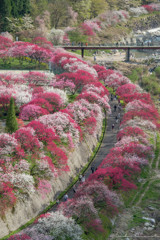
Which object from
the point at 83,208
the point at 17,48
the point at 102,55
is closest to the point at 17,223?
the point at 83,208

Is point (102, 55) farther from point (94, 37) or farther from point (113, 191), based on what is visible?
point (113, 191)

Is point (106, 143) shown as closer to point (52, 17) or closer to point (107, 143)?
point (107, 143)

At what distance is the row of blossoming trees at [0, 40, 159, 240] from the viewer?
36072mm

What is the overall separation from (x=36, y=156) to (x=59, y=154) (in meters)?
3.32

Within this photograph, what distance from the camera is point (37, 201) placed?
42.3 m

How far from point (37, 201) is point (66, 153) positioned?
9638 mm

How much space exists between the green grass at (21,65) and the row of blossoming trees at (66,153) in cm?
1951

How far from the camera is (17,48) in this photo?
90.2m

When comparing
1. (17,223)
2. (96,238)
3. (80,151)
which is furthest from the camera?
(80,151)

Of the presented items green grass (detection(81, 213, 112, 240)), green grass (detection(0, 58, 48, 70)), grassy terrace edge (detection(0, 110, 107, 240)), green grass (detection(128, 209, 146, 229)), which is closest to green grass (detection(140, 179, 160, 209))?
green grass (detection(128, 209, 146, 229))

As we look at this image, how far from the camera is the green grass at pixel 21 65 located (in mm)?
91838

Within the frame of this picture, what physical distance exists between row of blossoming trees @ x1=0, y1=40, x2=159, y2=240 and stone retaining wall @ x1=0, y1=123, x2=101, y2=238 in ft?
3.79

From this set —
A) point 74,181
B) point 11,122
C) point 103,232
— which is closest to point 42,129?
point 11,122

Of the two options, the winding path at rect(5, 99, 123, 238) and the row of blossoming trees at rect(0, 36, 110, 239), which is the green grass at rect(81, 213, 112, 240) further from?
the winding path at rect(5, 99, 123, 238)
